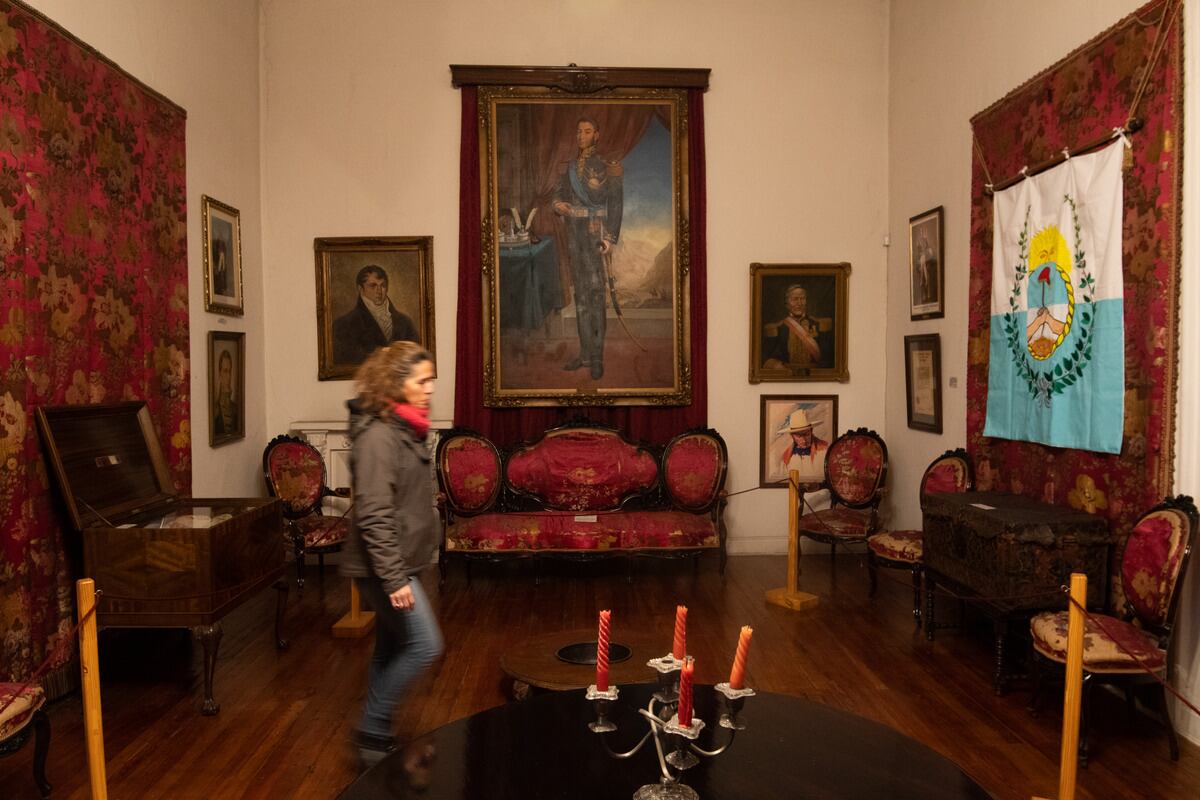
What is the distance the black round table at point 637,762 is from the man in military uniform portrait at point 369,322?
20.1 ft

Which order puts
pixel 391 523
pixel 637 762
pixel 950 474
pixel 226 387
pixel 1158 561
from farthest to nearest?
1. pixel 226 387
2. pixel 950 474
3. pixel 1158 561
4. pixel 391 523
5. pixel 637 762

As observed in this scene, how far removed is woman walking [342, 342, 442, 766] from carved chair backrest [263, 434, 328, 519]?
4.25m

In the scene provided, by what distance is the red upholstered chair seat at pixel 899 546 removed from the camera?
6.65 m

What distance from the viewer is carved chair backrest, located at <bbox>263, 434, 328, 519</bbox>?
26.1 feet

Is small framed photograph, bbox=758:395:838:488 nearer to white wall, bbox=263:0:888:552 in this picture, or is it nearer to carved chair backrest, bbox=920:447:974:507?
white wall, bbox=263:0:888:552

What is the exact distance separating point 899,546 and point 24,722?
18.6 ft

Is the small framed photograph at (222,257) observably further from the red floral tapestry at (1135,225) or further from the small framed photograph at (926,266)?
the red floral tapestry at (1135,225)

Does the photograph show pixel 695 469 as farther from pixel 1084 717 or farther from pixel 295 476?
pixel 1084 717

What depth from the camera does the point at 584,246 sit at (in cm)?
883

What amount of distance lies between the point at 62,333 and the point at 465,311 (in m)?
4.03

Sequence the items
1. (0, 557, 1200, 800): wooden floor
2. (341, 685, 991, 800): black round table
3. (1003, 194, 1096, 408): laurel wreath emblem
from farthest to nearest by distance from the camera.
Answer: (1003, 194, 1096, 408): laurel wreath emblem, (0, 557, 1200, 800): wooden floor, (341, 685, 991, 800): black round table

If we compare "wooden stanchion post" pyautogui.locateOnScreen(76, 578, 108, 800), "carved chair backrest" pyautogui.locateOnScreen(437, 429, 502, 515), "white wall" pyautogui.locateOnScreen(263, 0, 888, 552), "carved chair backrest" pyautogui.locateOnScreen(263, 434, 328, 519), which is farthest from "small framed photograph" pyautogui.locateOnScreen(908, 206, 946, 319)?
"wooden stanchion post" pyautogui.locateOnScreen(76, 578, 108, 800)

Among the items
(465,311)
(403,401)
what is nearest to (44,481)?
(403,401)

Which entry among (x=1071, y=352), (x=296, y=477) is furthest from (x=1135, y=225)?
(x=296, y=477)
